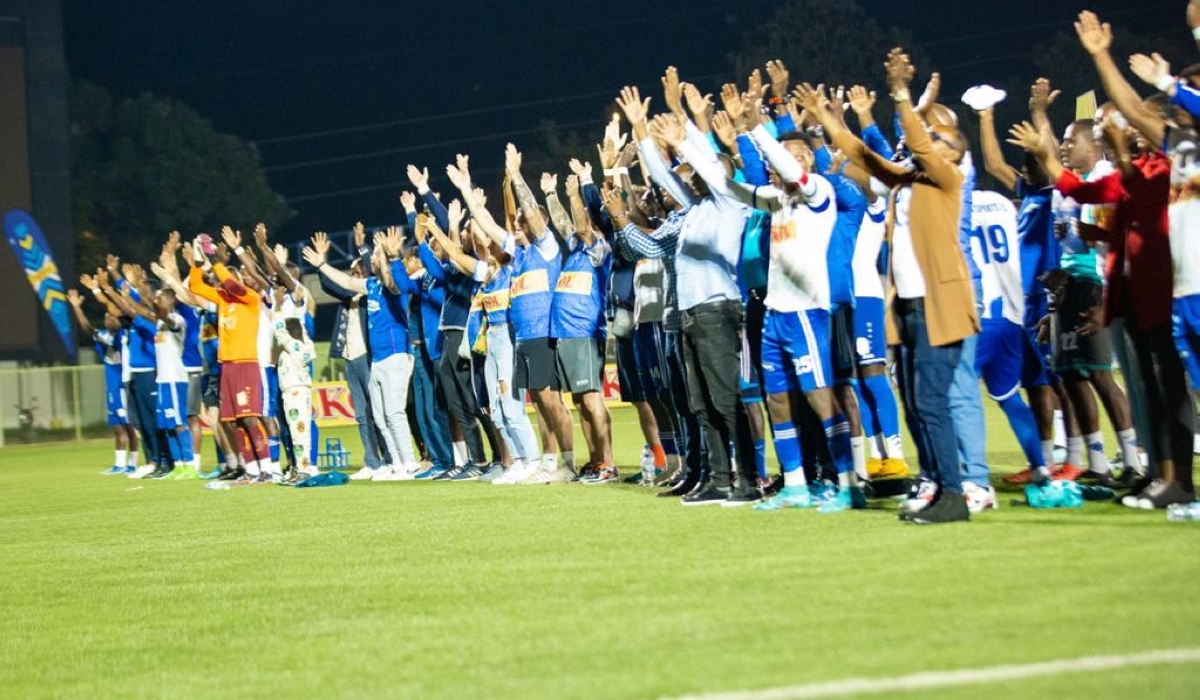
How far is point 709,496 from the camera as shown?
434 inches

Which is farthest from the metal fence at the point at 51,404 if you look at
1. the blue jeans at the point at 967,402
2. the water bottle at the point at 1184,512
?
the water bottle at the point at 1184,512

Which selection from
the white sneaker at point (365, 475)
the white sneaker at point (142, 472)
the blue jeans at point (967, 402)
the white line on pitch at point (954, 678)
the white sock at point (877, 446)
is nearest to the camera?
the white line on pitch at point (954, 678)

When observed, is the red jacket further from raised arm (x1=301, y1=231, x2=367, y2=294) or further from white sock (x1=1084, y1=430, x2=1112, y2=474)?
raised arm (x1=301, y1=231, x2=367, y2=294)

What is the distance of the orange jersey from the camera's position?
54.2 ft

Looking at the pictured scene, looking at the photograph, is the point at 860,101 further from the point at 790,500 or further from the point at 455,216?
the point at 455,216

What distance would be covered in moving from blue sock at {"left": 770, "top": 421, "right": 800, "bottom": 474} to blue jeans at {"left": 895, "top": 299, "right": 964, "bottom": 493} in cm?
125

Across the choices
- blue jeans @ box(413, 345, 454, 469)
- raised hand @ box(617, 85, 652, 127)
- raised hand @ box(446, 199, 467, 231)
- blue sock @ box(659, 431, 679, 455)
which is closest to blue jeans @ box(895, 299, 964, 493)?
raised hand @ box(617, 85, 652, 127)

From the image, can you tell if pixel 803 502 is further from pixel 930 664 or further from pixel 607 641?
pixel 930 664

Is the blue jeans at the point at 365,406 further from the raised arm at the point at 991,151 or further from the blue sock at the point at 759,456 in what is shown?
the raised arm at the point at 991,151

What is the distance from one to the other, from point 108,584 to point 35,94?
28992mm

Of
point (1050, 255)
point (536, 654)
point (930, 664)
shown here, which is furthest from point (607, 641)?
point (1050, 255)

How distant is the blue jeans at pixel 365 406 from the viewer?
17.6m

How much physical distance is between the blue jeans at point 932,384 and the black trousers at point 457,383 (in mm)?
7803

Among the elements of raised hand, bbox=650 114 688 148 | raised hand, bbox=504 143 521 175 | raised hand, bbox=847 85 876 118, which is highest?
raised hand, bbox=504 143 521 175
